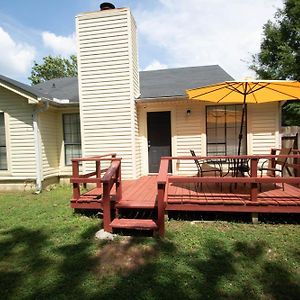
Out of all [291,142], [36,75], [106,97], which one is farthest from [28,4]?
[36,75]

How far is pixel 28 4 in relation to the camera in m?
10.3

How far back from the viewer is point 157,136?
8.84 metres

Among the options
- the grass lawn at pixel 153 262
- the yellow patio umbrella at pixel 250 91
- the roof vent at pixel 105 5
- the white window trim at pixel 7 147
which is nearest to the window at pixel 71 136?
the white window trim at pixel 7 147

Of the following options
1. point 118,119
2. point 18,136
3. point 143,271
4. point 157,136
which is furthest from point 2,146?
point 143,271

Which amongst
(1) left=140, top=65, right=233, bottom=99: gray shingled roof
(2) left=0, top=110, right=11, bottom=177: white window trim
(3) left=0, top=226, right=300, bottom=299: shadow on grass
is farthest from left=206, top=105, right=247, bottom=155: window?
(2) left=0, top=110, right=11, bottom=177: white window trim

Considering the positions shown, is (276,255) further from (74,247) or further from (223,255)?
(74,247)

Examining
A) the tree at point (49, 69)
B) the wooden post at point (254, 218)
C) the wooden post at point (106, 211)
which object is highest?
the tree at point (49, 69)

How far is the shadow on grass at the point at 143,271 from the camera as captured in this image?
3115mm

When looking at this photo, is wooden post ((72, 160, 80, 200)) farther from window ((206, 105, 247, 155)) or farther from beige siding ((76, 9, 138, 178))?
window ((206, 105, 247, 155))

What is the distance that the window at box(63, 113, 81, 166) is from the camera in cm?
947

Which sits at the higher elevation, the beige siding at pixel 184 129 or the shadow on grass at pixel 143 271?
the beige siding at pixel 184 129

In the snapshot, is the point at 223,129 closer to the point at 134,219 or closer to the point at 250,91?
the point at 250,91

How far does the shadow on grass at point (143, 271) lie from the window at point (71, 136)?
5.11 meters

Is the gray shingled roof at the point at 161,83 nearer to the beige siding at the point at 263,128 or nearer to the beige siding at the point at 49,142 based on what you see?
the beige siding at the point at 49,142
